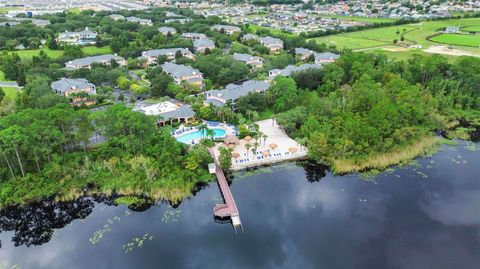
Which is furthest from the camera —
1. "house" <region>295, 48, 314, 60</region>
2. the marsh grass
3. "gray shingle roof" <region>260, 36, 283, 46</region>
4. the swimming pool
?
"gray shingle roof" <region>260, 36, 283, 46</region>

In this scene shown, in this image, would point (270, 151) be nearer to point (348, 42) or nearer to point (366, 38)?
point (348, 42)

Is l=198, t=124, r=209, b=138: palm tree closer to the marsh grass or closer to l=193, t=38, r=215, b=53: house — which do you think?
the marsh grass

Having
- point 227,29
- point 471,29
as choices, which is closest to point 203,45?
point 227,29

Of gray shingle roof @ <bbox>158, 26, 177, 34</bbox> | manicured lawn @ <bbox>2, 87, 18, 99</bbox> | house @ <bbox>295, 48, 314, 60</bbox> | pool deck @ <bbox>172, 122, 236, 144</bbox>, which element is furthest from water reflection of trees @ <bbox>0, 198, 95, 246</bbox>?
gray shingle roof @ <bbox>158, 26, 177, 34</bbox>

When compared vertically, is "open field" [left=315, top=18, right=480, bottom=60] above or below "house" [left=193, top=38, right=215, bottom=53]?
below

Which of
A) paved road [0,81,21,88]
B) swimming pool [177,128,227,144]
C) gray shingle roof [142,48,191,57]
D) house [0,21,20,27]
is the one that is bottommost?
swimming pool [177,128,227,144]

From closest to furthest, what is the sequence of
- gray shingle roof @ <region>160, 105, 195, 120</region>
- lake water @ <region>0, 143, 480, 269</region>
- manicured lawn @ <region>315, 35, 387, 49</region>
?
lake water @ <region>0, 143, 480, 269</region> < gray shingle roof @ <region>160, 105, 195, 120</region> < manicured lawn @ <region>315, 35, 387, 49</region>

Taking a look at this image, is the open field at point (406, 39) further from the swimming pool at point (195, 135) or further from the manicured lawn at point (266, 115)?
the swimming pool at point (195, 135)

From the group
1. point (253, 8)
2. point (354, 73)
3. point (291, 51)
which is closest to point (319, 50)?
point (291, 51)

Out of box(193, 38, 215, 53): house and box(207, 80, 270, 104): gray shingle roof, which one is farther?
box(193, 38, 215, 53): house
